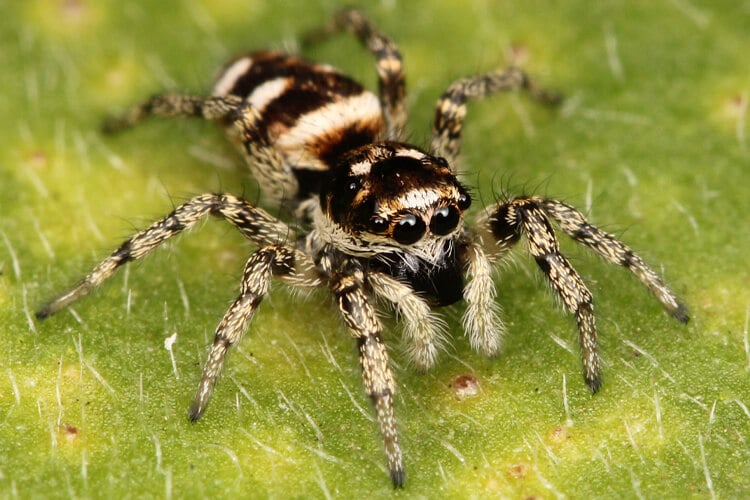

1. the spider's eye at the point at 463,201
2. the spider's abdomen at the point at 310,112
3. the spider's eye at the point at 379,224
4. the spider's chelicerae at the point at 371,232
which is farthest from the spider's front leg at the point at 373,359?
the spider's abdomen at the point at 310,112

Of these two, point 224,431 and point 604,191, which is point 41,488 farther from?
point 604,191

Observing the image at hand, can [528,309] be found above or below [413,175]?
below

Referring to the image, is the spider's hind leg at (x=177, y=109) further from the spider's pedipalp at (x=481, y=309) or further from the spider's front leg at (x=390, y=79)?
the spider's pedipalp at (x=481, y=309)

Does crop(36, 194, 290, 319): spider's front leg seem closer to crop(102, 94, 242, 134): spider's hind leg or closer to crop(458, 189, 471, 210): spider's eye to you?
crop(102, 94, 242, 134): spider's hind leg

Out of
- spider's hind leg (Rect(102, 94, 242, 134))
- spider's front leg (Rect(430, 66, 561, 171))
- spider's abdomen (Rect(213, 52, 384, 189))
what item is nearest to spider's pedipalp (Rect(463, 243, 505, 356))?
spider's front leg (Rect(430, 66, 561, 171))

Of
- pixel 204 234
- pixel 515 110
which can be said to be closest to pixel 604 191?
pixel 515 110

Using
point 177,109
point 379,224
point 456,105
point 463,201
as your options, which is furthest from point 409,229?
point 177,109

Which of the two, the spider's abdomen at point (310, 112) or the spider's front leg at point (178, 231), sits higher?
the spider's abdomen at point (310, 112)
